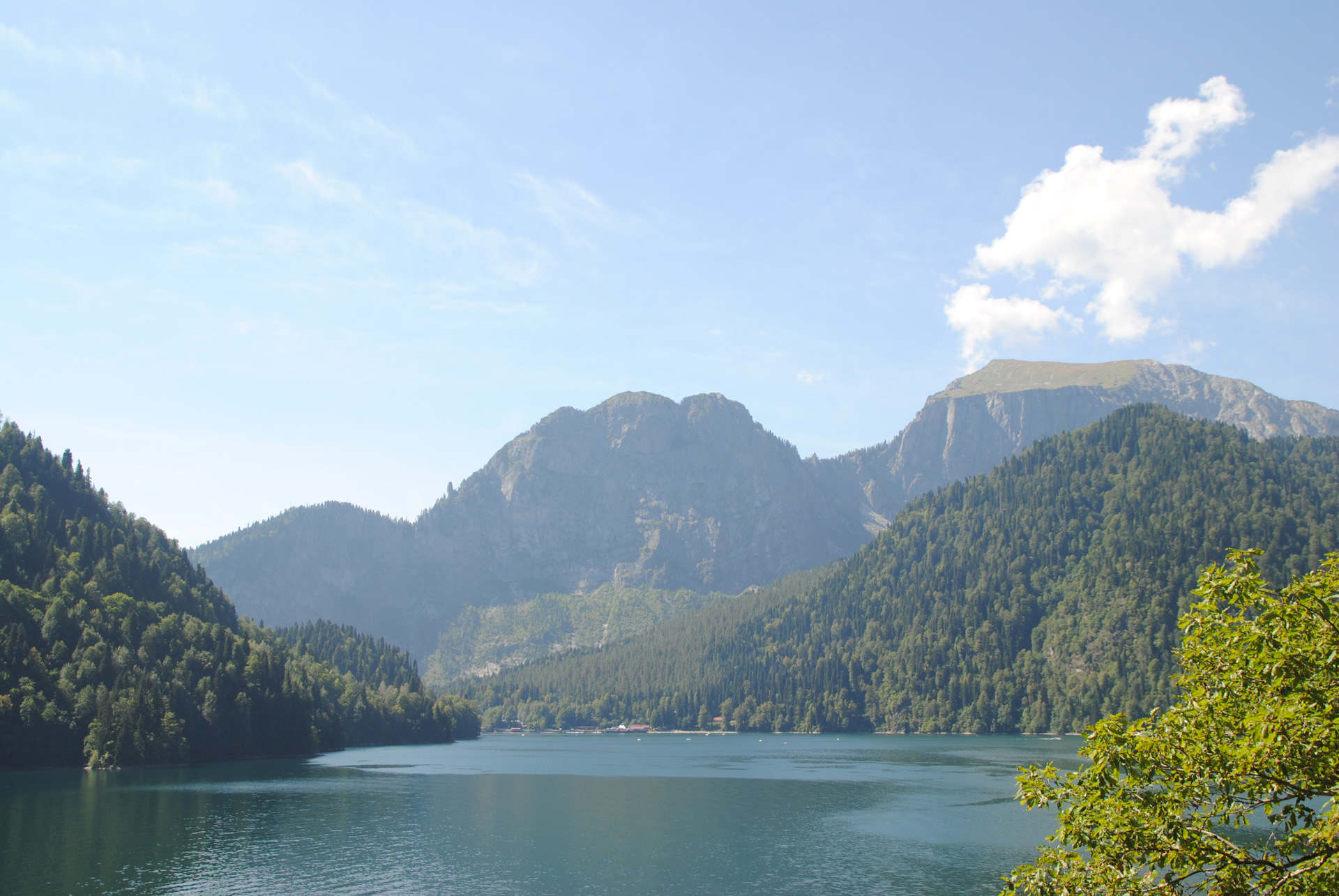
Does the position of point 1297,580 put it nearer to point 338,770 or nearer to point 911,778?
point 911,778

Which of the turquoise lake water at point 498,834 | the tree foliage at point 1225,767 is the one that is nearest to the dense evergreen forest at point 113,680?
the turquoise lake water at point 498,834

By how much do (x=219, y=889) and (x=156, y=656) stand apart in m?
128

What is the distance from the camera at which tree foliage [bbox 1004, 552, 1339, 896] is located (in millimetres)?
17953

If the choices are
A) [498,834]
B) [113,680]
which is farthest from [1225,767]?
[113,680]

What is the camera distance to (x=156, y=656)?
580 ft

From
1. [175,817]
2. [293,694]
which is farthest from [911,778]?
[293,694]

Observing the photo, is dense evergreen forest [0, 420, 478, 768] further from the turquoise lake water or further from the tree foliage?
the tree foliage

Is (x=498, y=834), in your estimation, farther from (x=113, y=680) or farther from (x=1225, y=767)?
(x=113, y=680)

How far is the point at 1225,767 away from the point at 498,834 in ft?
302

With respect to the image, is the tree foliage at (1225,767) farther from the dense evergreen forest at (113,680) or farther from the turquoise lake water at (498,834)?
the dense evergreen forest at (113,680)

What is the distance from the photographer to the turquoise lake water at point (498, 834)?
7344 cm

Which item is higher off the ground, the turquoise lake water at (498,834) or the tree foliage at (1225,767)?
the tree foliage at (1225,767)

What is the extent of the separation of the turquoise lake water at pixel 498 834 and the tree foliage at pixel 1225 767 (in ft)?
191

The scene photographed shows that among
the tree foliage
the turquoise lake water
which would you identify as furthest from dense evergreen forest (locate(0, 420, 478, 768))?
the tree foliage
